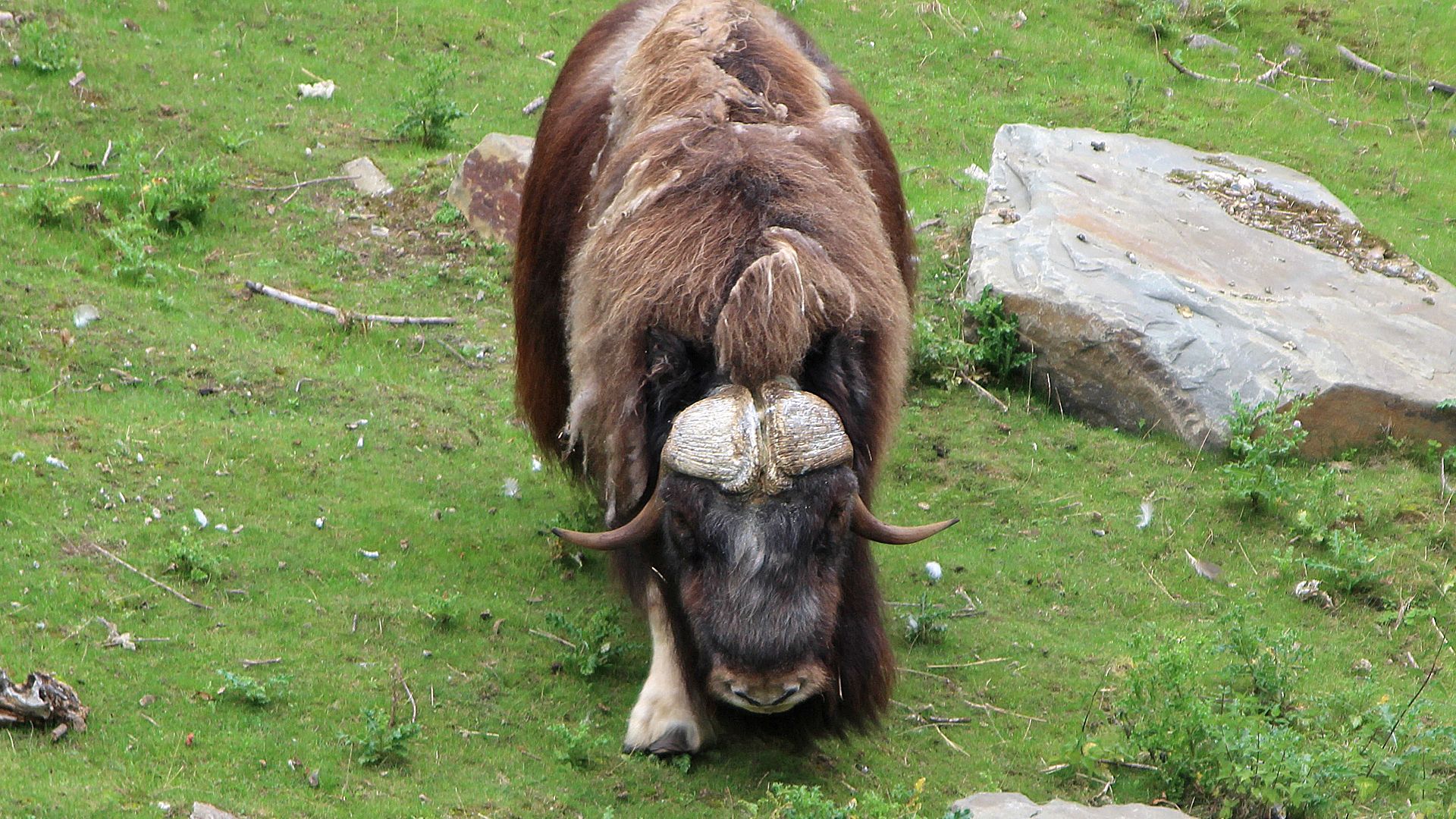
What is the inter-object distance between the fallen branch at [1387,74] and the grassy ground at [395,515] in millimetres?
1587

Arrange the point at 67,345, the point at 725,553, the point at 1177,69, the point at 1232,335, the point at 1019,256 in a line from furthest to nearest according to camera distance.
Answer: the point at 1177,69
the point at 1019,256
the point at 1232,335
the point at 67,345
the point at 725,553

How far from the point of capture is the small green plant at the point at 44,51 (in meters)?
7.48

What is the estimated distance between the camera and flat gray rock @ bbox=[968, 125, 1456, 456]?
18.7ft

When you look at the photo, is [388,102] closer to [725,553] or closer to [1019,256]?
[1019,256]

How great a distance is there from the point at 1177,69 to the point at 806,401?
776 cm

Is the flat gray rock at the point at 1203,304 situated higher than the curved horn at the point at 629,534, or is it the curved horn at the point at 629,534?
the curved horn at the point at 629,534

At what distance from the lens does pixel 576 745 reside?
142 inches

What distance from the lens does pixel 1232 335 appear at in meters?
5.81

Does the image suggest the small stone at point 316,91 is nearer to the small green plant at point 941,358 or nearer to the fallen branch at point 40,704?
the small green plant at point 941,358

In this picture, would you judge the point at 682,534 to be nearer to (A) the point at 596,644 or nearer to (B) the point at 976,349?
(A) the point at 596,644

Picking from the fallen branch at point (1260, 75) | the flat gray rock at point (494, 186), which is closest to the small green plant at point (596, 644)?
the flat gray rock at point (494, 186)

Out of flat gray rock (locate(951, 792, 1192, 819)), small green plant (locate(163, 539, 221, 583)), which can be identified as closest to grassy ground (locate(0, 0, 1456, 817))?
small green plant (locate(163, 539, 221, 583))

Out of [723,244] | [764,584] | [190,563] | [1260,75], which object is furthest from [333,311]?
[1260,75]

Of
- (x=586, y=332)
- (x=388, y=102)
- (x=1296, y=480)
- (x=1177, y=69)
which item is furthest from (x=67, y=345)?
(x=1177, y=69)
